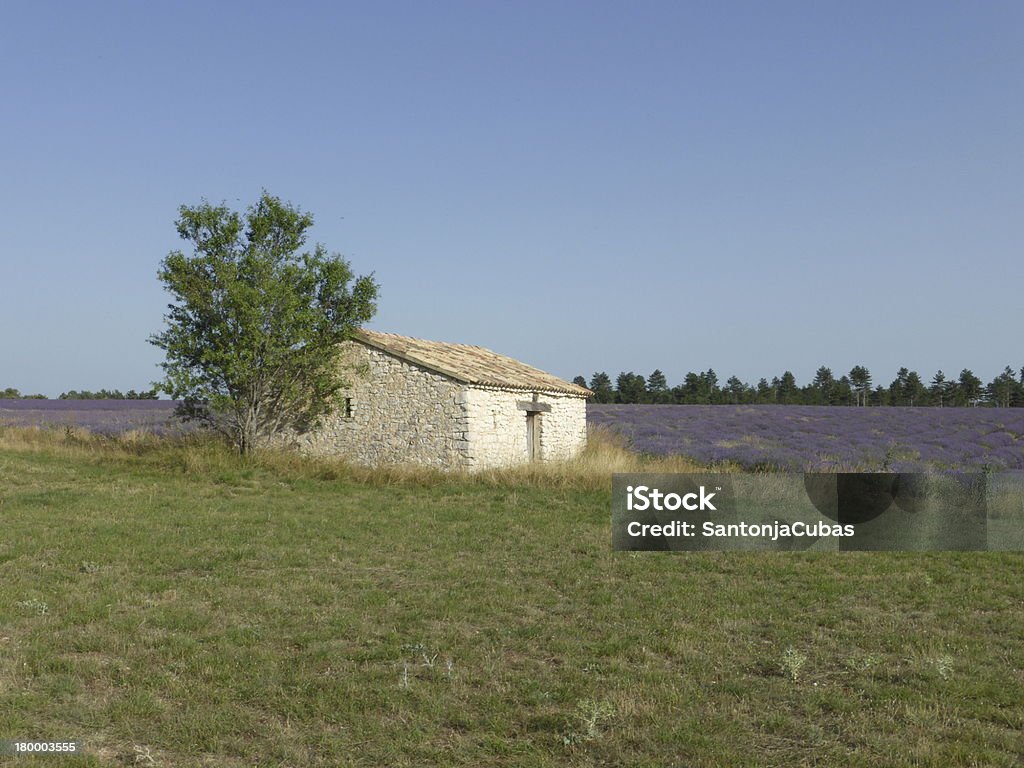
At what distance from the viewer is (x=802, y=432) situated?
1137 inches

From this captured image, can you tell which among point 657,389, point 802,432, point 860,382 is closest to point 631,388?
point 657,389

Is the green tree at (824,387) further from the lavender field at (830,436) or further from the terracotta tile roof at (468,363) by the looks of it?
the terracotta tile roof at (468,363)

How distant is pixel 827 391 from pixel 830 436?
169 ft

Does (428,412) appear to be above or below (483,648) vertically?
above

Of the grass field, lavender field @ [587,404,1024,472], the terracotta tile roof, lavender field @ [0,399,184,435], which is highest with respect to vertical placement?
the terracotta tile roof

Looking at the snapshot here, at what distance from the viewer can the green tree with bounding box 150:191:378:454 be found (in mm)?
18875

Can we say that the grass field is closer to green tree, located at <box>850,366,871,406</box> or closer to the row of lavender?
the row of lavender

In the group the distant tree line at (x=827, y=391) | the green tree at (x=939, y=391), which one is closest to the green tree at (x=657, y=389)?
the distant tree line at (x=827, y=391)

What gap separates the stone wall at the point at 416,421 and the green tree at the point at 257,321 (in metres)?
0.66

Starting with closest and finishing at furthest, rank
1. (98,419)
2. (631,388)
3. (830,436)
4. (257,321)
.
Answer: (257,321)
(830,436)
(98,419)
(631,388)

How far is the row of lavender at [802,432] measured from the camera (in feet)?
67.6

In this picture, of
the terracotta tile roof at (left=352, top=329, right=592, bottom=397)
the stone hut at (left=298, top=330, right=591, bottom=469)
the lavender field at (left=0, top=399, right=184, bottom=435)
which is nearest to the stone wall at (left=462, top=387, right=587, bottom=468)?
the stone hut at (left=298, top=330, right=591, bottom=469)

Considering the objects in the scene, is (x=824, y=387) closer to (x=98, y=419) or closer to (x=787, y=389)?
(x=787, y=389)

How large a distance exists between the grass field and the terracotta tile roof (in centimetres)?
695
